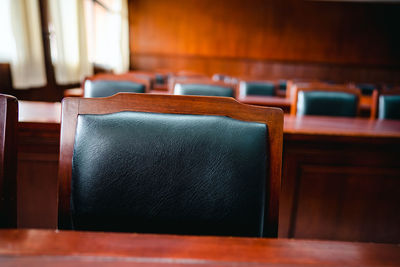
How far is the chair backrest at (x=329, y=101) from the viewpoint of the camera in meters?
1.90

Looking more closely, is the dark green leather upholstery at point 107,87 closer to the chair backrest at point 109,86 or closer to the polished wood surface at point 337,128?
the chair backrest at point 109,86

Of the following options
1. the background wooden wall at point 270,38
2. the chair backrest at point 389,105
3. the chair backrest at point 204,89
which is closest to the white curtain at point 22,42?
the chair backrest at point 204,89

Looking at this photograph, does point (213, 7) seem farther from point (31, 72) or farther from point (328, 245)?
point (328, 245)

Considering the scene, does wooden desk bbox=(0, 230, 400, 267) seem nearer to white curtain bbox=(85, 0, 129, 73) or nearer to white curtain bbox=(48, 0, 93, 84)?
white curtain bbox=(48, 0, 93, 84)

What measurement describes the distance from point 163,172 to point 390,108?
1.85 meters

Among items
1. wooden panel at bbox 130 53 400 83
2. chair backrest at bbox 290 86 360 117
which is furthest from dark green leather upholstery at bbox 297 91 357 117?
wooden panel at bbox 130 53 400 83

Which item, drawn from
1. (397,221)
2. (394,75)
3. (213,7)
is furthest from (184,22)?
(397,221)

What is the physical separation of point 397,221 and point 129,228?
135cm

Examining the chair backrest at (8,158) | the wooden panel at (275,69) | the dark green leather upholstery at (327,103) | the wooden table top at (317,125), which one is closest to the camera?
the chair backrest at (8,158)

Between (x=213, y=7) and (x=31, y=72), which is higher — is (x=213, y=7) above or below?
above

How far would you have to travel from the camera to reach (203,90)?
5.91 ft

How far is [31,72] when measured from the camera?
3201 millimetres

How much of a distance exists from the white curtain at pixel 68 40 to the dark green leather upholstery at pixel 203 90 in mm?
2689

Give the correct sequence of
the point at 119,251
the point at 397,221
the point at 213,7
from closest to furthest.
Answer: the point at 119,251
the point at 397,221
the point at 213,7
